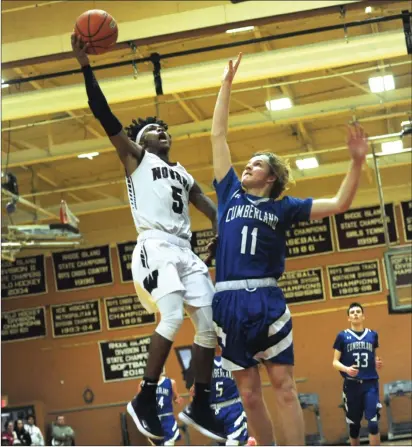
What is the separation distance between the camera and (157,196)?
16.3ft

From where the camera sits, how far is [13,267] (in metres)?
20.7

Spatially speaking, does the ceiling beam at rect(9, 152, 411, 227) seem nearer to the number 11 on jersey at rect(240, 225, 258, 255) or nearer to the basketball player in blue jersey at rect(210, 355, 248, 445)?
the basketball player in blue jersey at rect(210, 355, 248, 445)

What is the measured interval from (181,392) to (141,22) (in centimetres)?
1064

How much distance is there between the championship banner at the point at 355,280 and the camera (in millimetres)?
18781

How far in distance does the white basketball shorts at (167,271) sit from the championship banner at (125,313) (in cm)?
1477

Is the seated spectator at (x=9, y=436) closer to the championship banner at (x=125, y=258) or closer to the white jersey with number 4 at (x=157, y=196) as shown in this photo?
the championship banner at (x=125, y=258)

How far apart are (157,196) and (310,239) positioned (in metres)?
14.5

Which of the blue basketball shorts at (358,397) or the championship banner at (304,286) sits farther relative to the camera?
the championship banner at (304,286)

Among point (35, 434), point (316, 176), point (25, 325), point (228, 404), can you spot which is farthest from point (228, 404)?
point (25, 325)

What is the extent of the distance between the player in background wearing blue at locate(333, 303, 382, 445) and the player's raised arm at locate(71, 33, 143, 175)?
6.80 m

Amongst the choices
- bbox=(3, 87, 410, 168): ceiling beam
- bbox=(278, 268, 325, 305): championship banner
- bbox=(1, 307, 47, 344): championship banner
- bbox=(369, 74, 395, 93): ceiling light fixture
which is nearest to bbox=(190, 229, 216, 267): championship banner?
bbox=(278, 268, 325, 305): championship banner

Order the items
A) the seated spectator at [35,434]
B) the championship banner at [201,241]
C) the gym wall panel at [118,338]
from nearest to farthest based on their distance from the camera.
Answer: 1. the seated spectator at [35,434]
2. the gym wall panel at [118,338]
3. the championship banner at [201,241]

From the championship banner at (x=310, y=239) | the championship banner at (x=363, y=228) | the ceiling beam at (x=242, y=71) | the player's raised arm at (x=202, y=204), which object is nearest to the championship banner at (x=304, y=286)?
the championship banner at (x=310, y=239)

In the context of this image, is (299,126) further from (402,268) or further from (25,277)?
(25,277)
